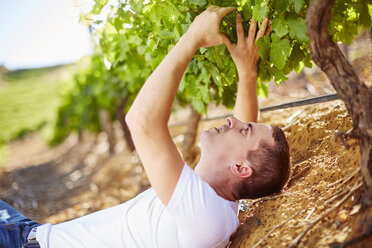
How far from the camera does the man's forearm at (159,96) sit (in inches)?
57.5

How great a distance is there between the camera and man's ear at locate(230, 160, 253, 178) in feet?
5.52

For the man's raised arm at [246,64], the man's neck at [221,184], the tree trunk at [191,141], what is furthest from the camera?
the tree trunk at [191,141]

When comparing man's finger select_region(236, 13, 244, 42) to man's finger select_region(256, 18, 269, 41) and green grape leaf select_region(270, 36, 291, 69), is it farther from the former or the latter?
green grape leaf select_region(270, 36, 291, 69)

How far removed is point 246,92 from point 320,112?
882 mm

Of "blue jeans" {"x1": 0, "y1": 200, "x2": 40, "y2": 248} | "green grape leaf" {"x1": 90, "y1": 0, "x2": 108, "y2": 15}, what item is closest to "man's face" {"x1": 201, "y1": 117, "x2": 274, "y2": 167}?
"green grape leaf" {"x1": 90, "y1": 0, "x2": 108, "y2": 15}

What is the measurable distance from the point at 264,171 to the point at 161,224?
0.58 metres

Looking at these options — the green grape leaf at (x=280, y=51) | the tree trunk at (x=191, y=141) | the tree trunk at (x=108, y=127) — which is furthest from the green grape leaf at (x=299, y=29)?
the tree trunk at (x=108, y=127)

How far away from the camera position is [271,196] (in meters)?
1.95

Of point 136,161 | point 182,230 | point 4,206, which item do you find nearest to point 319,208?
point 182,230

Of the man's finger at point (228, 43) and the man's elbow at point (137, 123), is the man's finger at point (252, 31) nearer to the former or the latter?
the man's finger at point (228, 43)

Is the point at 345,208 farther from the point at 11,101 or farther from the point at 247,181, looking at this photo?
the point at 11,101

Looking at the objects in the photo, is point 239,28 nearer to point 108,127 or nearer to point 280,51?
point 280,51

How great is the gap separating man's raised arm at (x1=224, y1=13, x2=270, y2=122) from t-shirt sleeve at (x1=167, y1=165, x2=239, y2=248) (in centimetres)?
81

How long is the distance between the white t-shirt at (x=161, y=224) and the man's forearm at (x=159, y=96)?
265 millimetres
